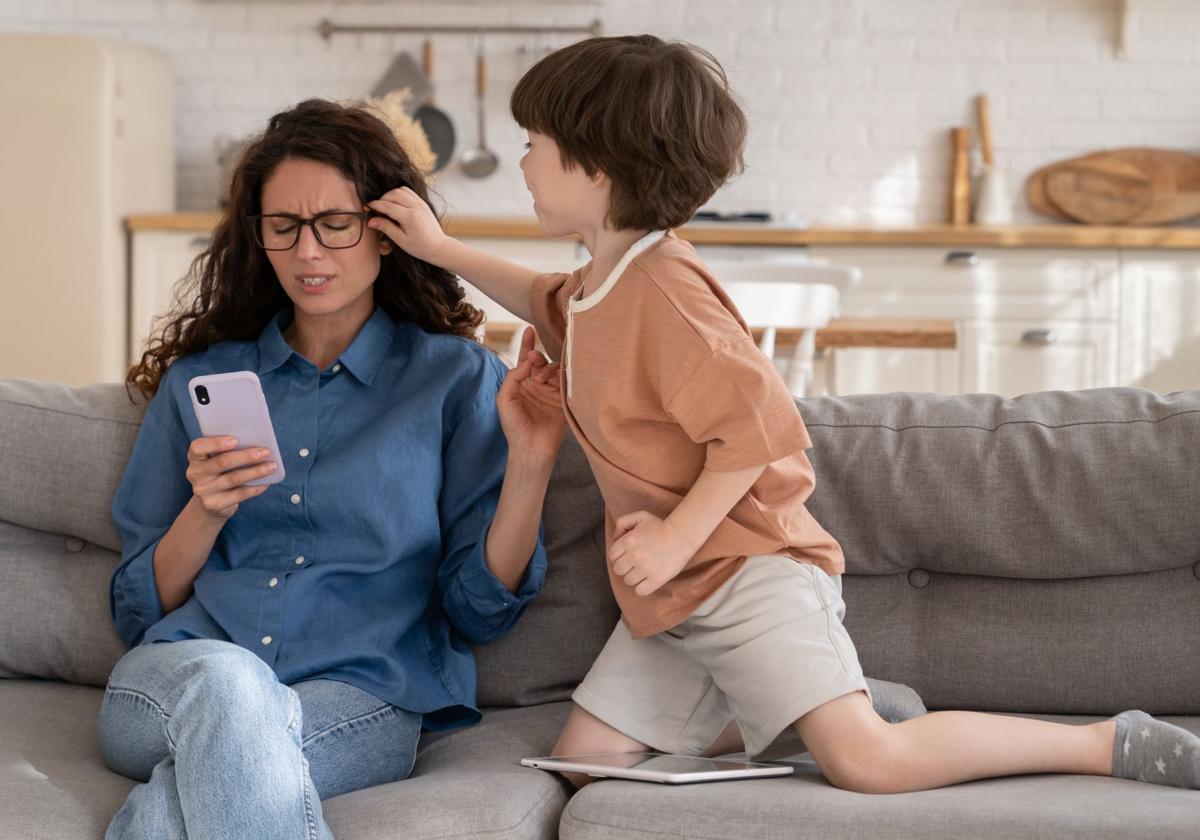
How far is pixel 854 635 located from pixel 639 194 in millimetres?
654

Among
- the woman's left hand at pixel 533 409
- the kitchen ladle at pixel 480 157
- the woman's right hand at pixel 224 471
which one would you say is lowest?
the woman's right hand at pixel 224 471

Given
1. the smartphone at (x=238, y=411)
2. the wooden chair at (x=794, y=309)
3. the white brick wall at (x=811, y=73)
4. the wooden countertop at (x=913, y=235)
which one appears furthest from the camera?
the white brick wall at (x=811, y=73)

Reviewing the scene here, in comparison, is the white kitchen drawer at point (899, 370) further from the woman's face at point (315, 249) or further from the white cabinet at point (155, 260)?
the woman's face at point (315, 249)

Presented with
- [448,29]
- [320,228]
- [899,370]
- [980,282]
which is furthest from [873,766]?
[448,29]

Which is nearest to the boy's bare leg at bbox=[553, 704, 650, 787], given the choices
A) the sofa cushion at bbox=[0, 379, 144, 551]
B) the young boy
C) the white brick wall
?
the young boy

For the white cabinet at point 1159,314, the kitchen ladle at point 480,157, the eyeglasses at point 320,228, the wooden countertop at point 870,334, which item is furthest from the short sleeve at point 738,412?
the kitchen ladle at point 480,157

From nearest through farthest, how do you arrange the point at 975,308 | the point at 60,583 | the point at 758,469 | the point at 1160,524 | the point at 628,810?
the point at 628,810
the point at 758,469
the point at 1160,524
the point at 60,583
the point at 975,308

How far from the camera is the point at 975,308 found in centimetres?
445

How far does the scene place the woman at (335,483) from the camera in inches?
63.6

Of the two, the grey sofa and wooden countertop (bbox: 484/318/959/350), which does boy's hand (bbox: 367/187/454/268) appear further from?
wooden countertop (bbox: 484/318/959/350)

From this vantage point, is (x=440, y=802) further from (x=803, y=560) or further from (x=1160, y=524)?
(x=1160, y=524)

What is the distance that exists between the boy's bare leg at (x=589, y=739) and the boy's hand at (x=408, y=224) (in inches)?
23.4

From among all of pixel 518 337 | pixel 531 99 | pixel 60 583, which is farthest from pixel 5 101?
pixel 531 99

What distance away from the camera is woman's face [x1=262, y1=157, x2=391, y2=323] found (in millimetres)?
1716
